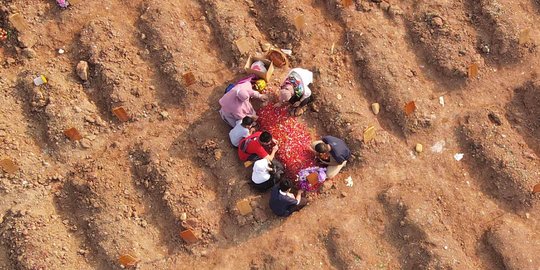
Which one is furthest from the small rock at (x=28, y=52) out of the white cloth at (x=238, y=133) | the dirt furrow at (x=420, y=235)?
the dirt furrow at (x=420, y=235)

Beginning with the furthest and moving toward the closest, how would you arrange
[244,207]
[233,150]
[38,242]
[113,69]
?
[113,69] → [233,150] → [244,207] → [38,242]

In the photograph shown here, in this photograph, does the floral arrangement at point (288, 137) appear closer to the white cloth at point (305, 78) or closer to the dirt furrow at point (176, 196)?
the white cloth at point (305, 78)

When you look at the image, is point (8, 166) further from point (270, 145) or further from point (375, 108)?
point (375, 108)

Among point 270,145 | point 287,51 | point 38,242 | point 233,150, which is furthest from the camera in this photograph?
point 287,51

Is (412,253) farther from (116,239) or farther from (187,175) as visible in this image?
(116,239)

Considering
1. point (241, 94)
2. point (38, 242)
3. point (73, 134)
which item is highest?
point (241, 94)

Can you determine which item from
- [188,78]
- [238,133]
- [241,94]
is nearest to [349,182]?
[238,133]
